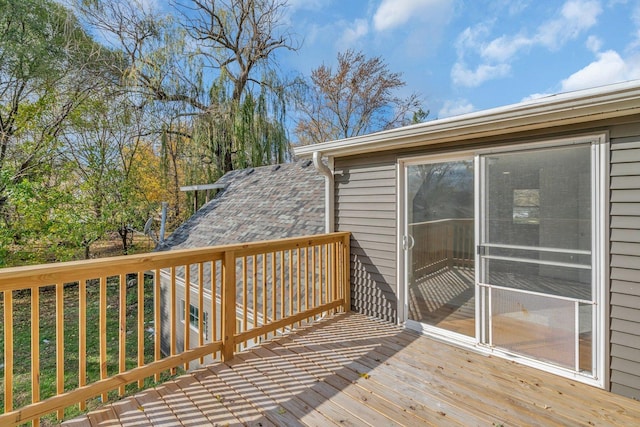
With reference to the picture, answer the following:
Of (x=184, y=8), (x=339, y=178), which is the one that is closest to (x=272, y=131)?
(x=184, y=8)

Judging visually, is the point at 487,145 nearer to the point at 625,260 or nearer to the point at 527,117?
the point at 527,117

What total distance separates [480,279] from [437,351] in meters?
0.84

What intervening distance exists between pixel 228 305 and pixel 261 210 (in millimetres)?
4383

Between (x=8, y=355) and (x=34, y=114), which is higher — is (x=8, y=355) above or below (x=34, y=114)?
below

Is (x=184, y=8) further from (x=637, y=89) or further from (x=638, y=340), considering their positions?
(x=638, y=340)

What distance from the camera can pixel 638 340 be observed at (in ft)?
7.32

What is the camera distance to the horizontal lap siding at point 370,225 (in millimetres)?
3697

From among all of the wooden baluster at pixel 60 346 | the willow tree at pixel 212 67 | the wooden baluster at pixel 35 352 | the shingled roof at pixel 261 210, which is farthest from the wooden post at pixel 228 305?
the willow tree at pixel 212 67

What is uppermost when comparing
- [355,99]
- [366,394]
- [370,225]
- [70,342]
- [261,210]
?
[355,99]

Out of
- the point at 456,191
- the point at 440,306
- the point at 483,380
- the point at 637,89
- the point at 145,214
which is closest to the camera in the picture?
the point at 637,89

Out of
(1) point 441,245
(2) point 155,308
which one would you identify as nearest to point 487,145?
(1) point 441,245

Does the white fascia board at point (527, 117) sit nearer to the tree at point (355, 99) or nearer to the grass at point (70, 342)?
the grass at point (70, 342)

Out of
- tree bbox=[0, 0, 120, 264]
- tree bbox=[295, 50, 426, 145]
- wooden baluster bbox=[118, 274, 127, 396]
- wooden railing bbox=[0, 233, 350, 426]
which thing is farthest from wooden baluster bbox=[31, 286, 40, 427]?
tree bbox=[295, 50, 426, 145]

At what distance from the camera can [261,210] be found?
702cm
